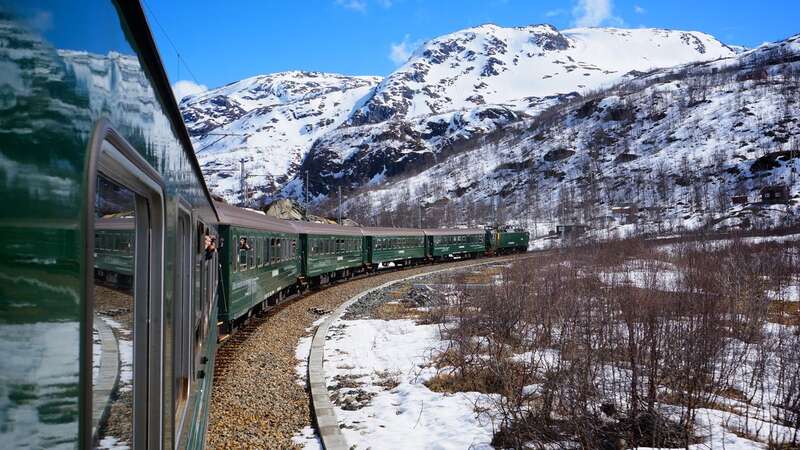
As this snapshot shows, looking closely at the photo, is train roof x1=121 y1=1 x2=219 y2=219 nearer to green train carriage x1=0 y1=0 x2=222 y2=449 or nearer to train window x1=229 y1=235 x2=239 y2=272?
green train carriage x1=0 y1=0 x2=222 y2=449

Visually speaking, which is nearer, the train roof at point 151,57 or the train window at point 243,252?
the train roof at point 151,57

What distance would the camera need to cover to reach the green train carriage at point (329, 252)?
2083 centimetres

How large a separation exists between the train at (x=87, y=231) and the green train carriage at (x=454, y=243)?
3582 cm

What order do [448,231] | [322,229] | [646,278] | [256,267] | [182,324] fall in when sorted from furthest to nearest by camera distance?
[448,231], [322,229], [256,267], [646,278], [182,324]

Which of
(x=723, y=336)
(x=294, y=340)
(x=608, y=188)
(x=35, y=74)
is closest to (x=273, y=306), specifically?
(x=294, y=340)

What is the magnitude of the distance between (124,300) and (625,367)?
21.9 ft

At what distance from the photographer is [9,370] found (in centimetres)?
95

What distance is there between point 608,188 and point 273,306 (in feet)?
278

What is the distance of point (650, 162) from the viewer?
94000 millimetres

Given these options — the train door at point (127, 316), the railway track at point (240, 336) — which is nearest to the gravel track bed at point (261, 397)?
the railway track at point (240, 336)

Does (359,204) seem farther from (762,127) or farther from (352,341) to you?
(352,341)

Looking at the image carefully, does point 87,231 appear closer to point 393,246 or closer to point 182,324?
point 182,324

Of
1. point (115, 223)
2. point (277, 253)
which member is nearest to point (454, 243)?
point (277, 253)

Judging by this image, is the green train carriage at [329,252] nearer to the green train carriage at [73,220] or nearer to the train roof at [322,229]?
the train roof at [322,229]
